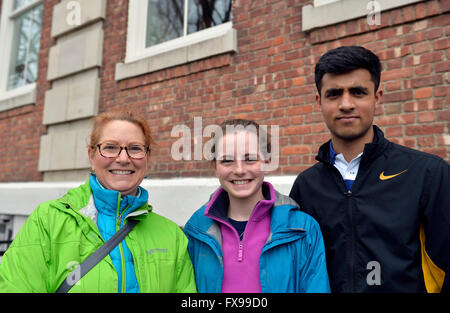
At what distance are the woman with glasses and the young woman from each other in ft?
0.49

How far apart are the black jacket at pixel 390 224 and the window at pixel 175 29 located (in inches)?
97.9

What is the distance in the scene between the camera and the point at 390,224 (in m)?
1.64

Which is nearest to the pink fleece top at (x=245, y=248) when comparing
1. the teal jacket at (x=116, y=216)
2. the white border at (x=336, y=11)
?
the teal jacket at (x=116, y=216)

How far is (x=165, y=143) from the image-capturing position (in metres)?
4.23

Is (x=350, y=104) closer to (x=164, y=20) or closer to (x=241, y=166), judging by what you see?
(x=241, y=166)

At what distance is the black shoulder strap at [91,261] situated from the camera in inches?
57.4

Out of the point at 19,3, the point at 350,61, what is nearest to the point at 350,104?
the point at 350,61

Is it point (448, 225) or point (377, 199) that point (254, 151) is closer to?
point (377, 199)

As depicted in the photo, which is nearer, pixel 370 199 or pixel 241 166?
pixel 370 199

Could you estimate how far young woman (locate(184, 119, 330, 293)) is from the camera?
5.50 feet

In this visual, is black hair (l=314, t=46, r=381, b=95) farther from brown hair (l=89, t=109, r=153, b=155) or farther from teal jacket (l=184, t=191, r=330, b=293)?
brown hair (l=89, t=109, r=153, b=155)

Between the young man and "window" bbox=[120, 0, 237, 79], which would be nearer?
the young man

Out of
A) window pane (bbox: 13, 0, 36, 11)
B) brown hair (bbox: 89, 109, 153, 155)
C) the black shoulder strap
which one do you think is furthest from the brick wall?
window pane (bbox: 13, 0, 36, 11)

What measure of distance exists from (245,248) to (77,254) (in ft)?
2.58
